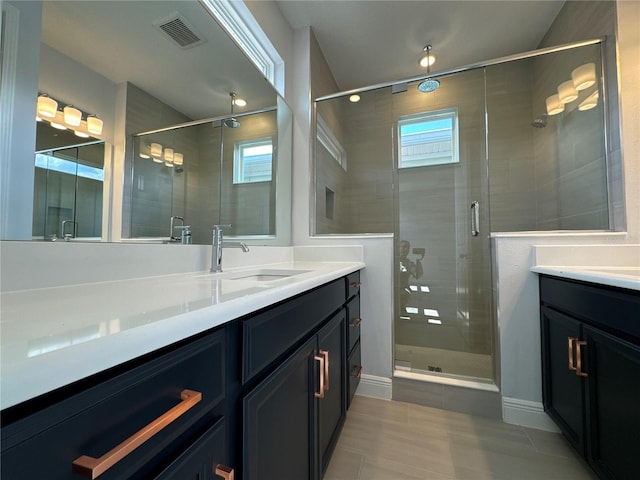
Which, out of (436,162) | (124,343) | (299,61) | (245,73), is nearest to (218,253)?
(124,343)

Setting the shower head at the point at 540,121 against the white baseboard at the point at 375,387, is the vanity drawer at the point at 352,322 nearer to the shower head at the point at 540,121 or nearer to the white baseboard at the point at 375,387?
the white baseboard at the point at 375,387

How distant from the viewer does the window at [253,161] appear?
5.14 ft

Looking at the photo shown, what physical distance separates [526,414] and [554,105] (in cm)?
228

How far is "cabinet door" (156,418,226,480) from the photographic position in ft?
1.35

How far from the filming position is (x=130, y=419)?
1.16 ft

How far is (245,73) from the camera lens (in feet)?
5.12

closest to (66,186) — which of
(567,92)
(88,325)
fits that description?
(88,325)

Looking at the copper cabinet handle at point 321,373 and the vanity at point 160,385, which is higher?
the vanity at point 160,385

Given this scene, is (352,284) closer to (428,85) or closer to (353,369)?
(353,369)

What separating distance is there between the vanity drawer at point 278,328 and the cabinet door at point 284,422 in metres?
0.04

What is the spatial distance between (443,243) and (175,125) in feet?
7.41

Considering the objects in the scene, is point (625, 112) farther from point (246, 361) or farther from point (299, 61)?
point (246, 361)

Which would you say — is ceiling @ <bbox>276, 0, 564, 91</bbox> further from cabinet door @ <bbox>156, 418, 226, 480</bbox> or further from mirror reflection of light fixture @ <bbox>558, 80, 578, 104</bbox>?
cabinet door @ <bbox>156, 418, 226, 480</bbox>

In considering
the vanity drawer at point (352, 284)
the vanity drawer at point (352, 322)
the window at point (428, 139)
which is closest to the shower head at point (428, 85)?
the window at point (428, 139)
